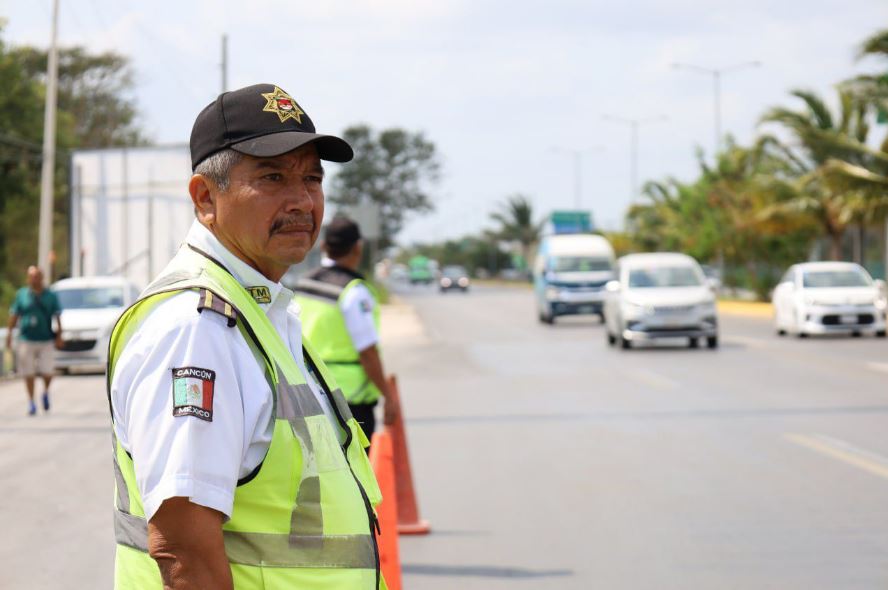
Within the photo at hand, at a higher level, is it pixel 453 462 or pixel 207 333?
pixel 207 333

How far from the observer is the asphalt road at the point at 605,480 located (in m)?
7.53

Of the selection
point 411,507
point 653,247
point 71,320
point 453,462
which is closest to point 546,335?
point 71,320

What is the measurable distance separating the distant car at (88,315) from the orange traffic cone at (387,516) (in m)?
14.9

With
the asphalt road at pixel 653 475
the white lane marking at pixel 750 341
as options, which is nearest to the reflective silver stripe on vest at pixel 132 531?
the asphalt road at pixel 653 475

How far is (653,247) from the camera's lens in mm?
77250

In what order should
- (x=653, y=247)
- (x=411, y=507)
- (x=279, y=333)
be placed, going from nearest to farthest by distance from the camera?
(x=279, y=333), (x=411, y=507), (x=653, y=247)

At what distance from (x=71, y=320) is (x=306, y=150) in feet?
69.2

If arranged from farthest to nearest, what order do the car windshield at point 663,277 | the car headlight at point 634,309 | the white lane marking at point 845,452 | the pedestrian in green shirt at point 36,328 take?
1. the car windshield at point 663,277
2. the car headlight at point 634,309
3. the pedestrian in green shirt at point 36,328
4. the white lane marking at point 845,452

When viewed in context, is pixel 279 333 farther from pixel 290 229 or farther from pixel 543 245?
pixel 543 245

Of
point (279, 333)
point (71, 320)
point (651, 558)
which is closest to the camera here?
point (279, 333)

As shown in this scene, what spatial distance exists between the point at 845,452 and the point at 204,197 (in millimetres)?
9704

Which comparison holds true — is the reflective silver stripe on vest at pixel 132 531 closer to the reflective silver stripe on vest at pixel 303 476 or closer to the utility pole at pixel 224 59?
the reflective silver stripe on vest at pixel 303 476

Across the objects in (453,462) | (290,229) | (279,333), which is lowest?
(453,462)

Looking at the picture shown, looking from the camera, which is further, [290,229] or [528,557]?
[528,557]
